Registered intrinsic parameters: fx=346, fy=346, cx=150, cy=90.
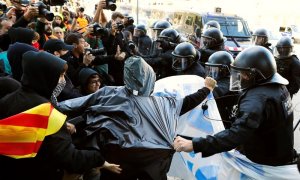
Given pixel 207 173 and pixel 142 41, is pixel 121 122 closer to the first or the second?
pixel 207 173

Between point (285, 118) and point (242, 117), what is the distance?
382 millimetres

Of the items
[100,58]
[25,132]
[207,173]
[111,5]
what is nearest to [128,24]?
[111,5]

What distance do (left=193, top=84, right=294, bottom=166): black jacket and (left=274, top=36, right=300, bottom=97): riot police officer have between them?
289cm

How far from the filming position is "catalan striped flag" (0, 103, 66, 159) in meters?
1.91

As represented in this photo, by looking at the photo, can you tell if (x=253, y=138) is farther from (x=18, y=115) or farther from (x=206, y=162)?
(x=18, y=115)

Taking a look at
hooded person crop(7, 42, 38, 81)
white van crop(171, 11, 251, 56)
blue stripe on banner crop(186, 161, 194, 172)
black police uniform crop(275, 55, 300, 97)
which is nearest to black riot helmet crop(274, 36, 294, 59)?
black police uniform crop(275, 55, 300, 97)

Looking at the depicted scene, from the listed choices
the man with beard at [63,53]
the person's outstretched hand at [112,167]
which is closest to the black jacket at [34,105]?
the person's outstretched hand at [112,167]

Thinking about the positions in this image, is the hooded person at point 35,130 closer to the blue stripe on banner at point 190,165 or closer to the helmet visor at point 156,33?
the blue stripe on banner at point 190,165

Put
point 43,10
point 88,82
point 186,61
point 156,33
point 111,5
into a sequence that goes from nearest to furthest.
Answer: point 88,82
point 43,10
point 186,61
point 111,5
point 156,33

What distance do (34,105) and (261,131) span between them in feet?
5.28

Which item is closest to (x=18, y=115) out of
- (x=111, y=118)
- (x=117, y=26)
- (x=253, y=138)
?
(x=111, y=118)

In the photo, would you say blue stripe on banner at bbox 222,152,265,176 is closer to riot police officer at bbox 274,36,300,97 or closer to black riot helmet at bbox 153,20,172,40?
riot police officer at bbox 274,36,300,97

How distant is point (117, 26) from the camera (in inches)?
233

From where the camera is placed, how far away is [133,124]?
8.22 feet
